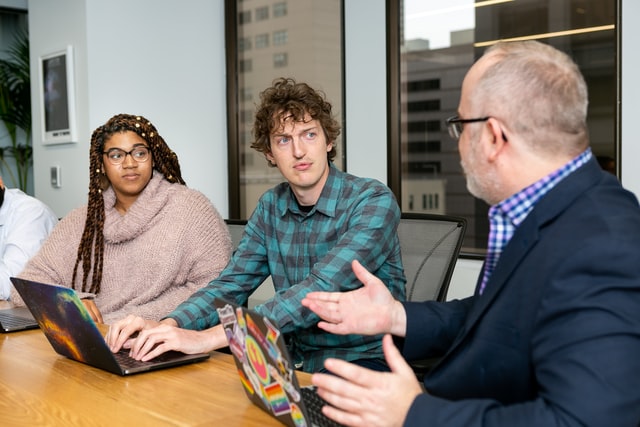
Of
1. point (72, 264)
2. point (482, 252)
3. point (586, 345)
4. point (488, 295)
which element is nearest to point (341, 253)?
point (488, 295)

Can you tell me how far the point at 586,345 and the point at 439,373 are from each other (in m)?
0.35

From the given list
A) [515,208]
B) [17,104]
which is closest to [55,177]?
[17,104]

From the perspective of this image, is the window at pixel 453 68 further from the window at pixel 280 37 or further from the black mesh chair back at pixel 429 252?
the black mesh chair back at pixel 429 252

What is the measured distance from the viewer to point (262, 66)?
174 inches

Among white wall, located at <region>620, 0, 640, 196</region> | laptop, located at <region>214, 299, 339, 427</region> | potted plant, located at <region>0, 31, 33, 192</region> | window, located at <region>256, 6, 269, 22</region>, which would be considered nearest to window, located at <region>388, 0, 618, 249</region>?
white wall, located at <region>620, 0, 640, 196</region>

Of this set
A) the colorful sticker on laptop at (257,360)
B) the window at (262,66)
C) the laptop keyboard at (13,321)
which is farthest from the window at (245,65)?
the colorful sticker on laptop at (257,360)

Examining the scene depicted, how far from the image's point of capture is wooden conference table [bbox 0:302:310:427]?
1.12 metres

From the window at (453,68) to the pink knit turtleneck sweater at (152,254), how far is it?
1487mm

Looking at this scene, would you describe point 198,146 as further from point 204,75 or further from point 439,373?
point 439,373

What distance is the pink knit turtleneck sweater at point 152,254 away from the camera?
224cm

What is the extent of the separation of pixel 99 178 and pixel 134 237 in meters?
0.28

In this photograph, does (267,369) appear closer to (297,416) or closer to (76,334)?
(297,416)

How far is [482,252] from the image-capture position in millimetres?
3365

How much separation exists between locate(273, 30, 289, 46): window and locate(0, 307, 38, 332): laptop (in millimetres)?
2604
